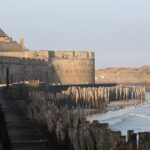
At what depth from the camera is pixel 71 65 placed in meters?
52.8

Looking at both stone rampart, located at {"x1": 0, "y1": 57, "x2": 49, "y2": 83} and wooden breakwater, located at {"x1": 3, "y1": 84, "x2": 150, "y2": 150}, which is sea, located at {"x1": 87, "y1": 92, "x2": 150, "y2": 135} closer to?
wooden breakwater, located at {"x1": 3, "y1": 84, "x2": 150, "y2": 150}

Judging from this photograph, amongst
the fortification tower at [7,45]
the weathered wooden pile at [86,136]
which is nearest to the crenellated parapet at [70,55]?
the fortification tower at [7,45]

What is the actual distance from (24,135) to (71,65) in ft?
137

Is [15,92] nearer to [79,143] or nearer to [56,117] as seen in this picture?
[56,117]

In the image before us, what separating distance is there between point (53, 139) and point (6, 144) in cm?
373

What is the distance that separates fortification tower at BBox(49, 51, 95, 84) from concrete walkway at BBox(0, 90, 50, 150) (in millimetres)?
37711

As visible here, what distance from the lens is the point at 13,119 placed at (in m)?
13.7

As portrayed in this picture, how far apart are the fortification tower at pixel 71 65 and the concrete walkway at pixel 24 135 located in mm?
37711

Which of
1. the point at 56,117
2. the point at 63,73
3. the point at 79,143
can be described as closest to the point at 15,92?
the point at 56,117

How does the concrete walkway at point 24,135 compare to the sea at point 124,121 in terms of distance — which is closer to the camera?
the concrete walkway at point 24,135

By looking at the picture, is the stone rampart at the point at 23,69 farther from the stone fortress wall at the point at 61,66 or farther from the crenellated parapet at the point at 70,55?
the crenellated parapet at the point at 70,55

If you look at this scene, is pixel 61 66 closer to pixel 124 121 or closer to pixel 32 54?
pixel 32 54

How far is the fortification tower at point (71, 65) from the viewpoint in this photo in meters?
52.2

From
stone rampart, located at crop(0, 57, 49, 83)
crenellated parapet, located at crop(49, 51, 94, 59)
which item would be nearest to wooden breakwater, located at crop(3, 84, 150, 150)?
stone rampart, located at crop(0, 57, 49, 83)
